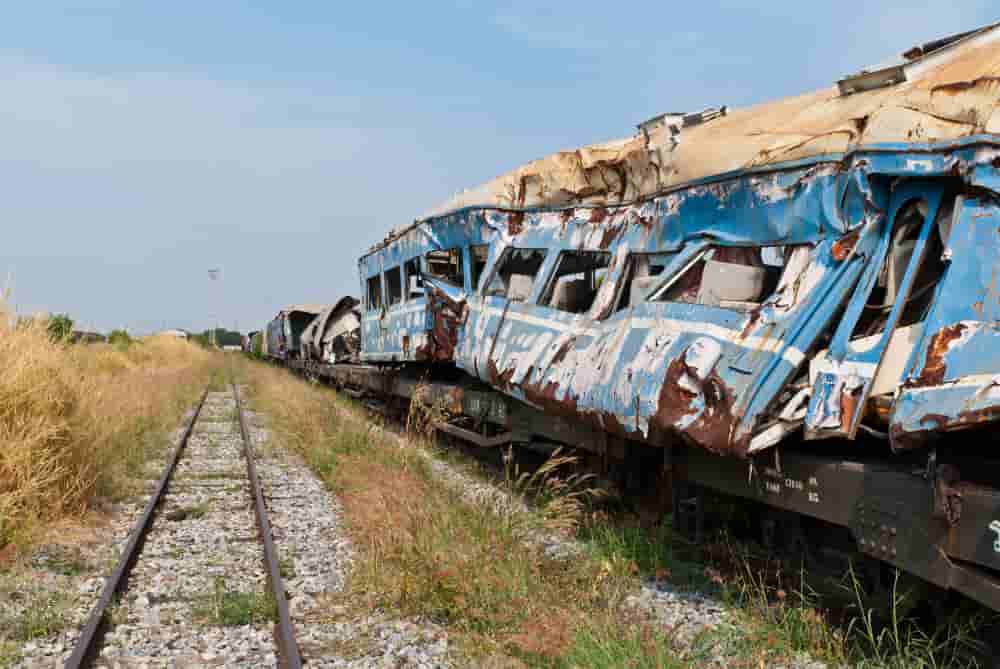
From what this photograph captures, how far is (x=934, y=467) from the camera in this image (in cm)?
409

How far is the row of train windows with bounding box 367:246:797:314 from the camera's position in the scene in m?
5.64

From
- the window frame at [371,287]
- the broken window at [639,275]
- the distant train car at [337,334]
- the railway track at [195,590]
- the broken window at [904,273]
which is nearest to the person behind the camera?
the broken window at [904,273]

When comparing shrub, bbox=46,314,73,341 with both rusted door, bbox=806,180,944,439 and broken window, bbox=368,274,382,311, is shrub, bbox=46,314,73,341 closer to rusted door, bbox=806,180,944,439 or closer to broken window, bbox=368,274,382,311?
broken window, bbox=368,274,382,311

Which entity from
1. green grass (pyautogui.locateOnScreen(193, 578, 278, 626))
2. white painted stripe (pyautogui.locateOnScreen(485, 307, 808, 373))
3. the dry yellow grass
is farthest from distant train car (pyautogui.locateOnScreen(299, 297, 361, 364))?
green grass (pyautogui.locateOnScreen(193, 578, 278, 626))

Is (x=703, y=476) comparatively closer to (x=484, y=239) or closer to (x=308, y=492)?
(x=484, y=239)

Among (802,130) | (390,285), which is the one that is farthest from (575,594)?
(390,285)

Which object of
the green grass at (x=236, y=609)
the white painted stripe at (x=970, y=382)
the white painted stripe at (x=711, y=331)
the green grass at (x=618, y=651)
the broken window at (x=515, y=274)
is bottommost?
the green grass at (x=236, y=609)

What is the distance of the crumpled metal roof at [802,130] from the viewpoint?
443 cm

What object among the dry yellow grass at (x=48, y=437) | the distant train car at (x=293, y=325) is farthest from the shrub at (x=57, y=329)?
the distant train car at (x=293, y=325)

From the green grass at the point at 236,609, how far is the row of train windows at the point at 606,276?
3.19m

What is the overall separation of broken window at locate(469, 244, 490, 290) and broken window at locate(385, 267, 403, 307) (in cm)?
273

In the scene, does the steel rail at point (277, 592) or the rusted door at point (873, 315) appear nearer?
the rusted door at point (873, 315)

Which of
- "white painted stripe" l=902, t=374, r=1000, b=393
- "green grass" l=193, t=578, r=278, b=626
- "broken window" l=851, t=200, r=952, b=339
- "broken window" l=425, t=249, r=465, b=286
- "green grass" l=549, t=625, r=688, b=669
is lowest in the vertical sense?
"green grass" l=193, t=578, r=278, b=626

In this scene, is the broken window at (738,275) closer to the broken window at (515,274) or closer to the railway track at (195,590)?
the broken window at (515,274)
